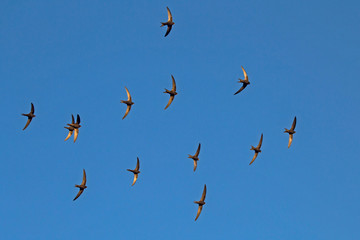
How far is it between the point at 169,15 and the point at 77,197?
2658 centimetres

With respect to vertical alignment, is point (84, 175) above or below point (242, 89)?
below

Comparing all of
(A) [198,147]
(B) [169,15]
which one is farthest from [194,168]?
(B) [169,15]

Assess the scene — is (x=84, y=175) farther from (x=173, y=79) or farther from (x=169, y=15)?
(x=169, y=15)

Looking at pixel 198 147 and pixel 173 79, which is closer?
pixel 173 79

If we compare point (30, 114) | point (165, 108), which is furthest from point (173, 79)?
point (30, 114)

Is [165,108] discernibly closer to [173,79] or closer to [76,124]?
[173,79]

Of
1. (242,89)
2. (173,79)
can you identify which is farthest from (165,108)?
(242,89)

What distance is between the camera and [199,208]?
105 m

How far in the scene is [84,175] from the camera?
104500 millimetres

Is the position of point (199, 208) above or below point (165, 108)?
below

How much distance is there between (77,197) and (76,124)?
9.58 metres

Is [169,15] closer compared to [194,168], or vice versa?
[169,15]

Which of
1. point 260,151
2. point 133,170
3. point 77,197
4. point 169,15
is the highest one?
point 169,15

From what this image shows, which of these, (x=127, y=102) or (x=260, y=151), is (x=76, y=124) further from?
(x=260, y=151)
